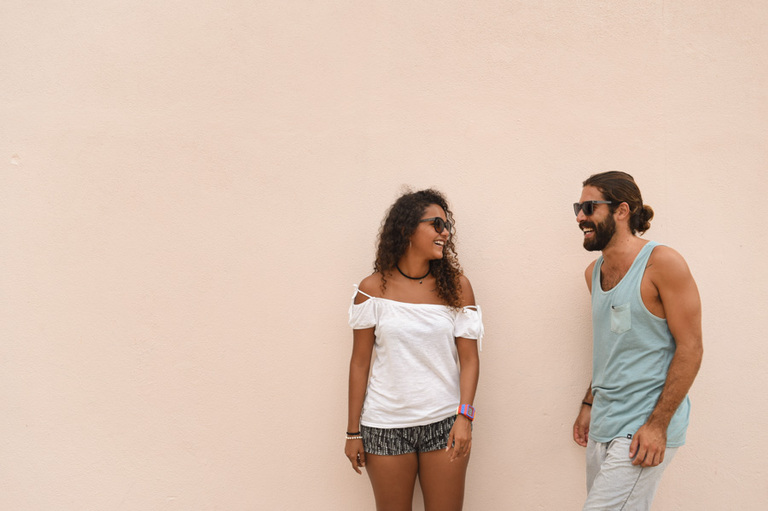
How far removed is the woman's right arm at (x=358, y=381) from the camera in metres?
2.81

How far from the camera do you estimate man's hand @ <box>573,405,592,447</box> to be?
3027 millimetres

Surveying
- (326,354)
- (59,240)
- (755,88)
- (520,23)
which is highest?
(520,23)

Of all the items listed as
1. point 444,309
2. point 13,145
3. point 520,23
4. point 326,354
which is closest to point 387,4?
point 520,23

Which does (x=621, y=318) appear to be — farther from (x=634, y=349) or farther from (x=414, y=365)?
(x=414, y=365)

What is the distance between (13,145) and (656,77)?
377 cm

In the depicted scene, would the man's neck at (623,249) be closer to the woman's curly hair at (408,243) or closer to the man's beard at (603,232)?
the man's beard at (603,232)

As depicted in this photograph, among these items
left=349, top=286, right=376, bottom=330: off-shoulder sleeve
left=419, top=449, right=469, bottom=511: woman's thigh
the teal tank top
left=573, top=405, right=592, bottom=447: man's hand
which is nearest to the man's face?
the teal tank top

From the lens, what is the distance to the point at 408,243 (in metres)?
2.85

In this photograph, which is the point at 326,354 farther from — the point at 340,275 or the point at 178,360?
the point at 178,360

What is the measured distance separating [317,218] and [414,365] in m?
1.06

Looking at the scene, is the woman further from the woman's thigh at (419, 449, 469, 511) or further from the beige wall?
the beige wall

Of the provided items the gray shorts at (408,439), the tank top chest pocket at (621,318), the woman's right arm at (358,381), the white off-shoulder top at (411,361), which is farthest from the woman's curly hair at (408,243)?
the tank top chest pocket at (621,318)

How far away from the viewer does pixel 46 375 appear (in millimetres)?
3271

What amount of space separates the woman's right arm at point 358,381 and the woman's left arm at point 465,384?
45cm
